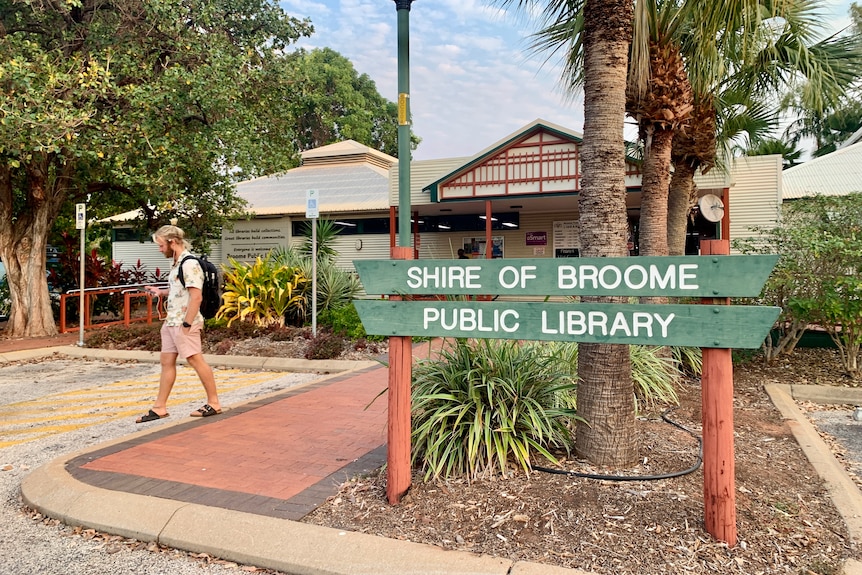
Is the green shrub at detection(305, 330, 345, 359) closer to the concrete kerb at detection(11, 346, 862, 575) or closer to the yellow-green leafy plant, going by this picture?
the yellow-green leafy plant

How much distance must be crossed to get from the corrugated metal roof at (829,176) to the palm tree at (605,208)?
15029 millimetres

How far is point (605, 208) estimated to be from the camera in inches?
160

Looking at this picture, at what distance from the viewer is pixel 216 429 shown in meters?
5.64

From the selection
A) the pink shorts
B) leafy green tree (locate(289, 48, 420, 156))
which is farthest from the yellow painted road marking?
leafy green tree (locate(289, 48, 420, 156))

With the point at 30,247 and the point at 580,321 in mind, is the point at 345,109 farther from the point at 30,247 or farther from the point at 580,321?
the point at 580,321

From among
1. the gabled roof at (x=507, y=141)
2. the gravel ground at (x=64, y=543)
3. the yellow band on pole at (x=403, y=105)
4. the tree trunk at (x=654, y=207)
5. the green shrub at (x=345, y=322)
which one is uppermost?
the gabled roof at (x=507, y=141)

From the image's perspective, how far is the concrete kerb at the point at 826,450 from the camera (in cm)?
348

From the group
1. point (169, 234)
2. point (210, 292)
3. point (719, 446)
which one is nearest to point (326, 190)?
point (210, 292)

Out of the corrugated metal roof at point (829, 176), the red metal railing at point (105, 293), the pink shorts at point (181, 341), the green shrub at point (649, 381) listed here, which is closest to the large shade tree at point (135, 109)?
the red metal railing at point (105, 293)

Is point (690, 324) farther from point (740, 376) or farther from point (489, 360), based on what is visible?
point (740, 376)

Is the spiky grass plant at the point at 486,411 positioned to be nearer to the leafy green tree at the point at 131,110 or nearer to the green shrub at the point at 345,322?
the green shrub at the point at 345,322

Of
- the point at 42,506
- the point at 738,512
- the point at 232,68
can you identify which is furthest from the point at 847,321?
the point at 232,68

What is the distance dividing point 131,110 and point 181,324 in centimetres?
704

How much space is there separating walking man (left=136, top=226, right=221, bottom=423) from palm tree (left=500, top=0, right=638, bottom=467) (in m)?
3.82
